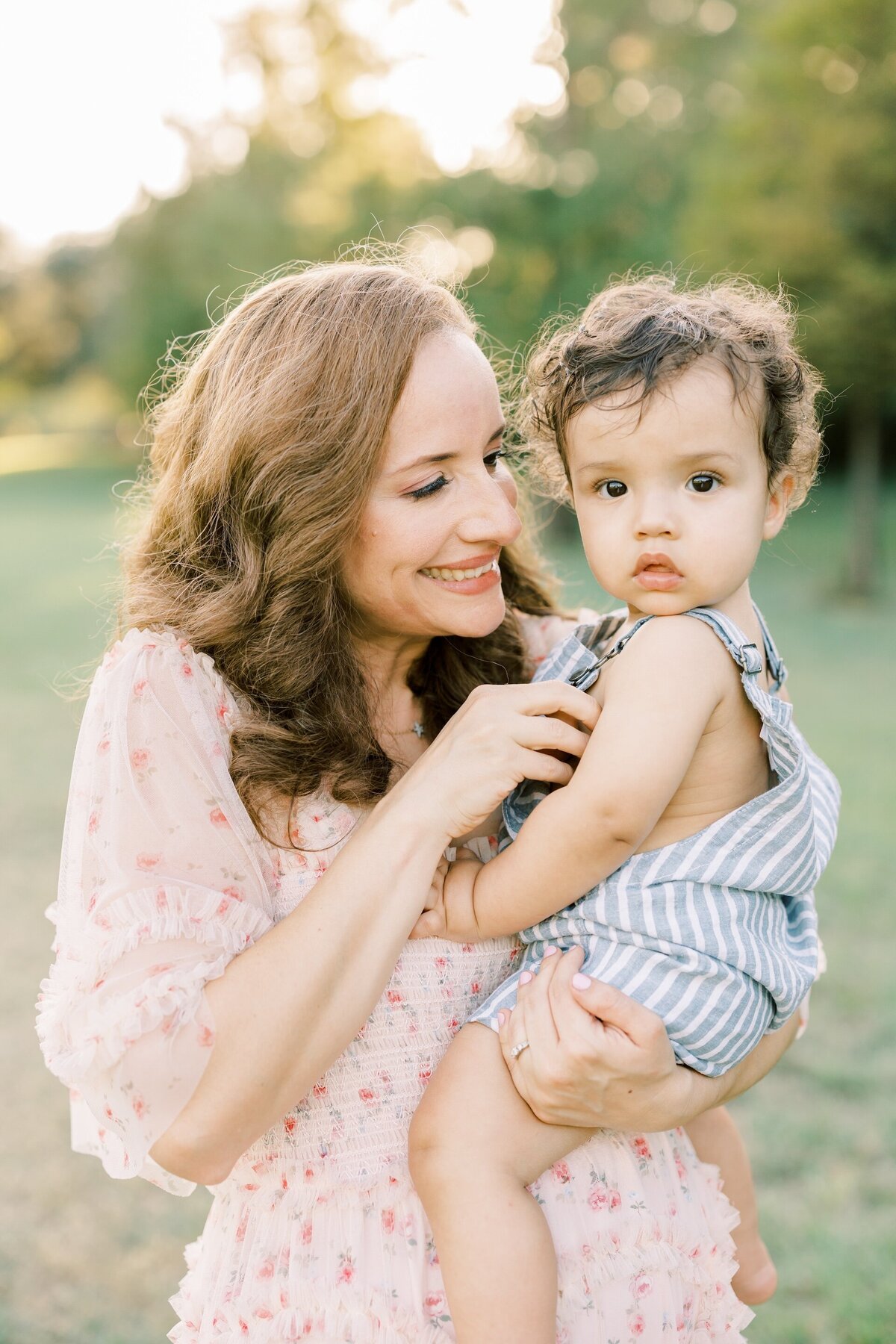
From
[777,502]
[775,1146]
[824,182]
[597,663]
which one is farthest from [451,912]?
[824,182]

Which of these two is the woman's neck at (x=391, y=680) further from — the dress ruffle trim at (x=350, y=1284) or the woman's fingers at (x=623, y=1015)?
the dress ruffle trim at (x=350, y=1284)

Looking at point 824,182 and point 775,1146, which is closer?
point 775,1146

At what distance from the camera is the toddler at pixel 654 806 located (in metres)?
1.70

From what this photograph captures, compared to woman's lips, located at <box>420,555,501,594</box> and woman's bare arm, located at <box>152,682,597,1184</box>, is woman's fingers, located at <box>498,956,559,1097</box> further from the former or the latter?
woman's lips, located at <box>420,555,501,594</box>

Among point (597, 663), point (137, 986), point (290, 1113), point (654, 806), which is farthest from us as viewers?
point (597, 663)

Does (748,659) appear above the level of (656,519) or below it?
below

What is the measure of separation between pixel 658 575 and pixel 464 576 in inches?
14.7

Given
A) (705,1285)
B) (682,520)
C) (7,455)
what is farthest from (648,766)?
(7,455)

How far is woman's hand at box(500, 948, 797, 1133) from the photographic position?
168 centimetres

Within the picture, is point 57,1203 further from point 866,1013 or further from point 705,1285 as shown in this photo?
point 866,1013

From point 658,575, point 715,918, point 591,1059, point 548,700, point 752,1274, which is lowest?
point 752,1274

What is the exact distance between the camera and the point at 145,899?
64.5 inches

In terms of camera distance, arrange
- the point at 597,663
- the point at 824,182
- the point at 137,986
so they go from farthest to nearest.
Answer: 1. the point at 824,182
2. the point at 597,663
3. the point at 137,986

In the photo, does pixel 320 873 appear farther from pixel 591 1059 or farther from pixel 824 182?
pixel 824 182
